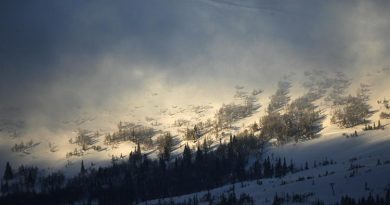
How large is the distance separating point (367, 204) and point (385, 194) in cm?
1142

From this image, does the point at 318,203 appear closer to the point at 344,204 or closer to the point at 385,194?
the point at 344,204

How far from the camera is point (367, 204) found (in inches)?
7500

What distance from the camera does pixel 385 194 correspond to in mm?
198750

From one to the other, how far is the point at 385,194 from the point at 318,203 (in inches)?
815

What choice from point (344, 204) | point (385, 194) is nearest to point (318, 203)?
point (344, 204)

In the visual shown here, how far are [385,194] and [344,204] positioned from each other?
47.5 ft

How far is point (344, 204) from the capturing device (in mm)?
194250

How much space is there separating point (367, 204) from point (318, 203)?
15.2 m

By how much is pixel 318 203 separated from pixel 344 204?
321 inches

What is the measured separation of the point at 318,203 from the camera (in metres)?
198
